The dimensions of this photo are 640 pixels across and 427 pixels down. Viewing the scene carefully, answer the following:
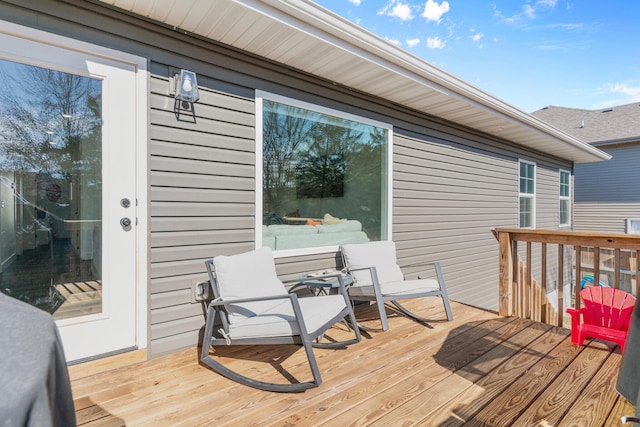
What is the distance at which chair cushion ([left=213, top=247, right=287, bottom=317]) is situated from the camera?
2465mm

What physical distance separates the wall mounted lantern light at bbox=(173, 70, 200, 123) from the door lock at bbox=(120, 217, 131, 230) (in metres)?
0.89

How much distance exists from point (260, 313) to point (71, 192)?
5.18 ft

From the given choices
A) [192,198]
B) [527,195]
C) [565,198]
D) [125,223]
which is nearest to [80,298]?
[125,223]

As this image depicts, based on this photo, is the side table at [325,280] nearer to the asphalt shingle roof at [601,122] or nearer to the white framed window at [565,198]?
the white framed window at [565,198]

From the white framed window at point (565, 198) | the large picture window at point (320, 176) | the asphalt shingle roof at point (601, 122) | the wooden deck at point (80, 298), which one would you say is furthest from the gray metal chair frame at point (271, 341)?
the asphalt shingle roof at point (601, 122)

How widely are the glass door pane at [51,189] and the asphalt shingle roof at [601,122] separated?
13186 millimetres

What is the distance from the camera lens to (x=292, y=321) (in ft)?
7.00

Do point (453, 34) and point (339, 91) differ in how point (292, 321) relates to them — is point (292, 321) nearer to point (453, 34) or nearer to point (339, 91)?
point (339, 91)

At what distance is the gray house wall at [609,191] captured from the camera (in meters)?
10.5

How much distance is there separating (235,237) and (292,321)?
3.77 ft

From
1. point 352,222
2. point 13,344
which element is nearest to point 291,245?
point 352,222

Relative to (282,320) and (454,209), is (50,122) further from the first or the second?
(454,209)

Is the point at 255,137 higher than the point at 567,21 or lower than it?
lower

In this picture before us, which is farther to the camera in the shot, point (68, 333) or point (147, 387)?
point (68, 333)
